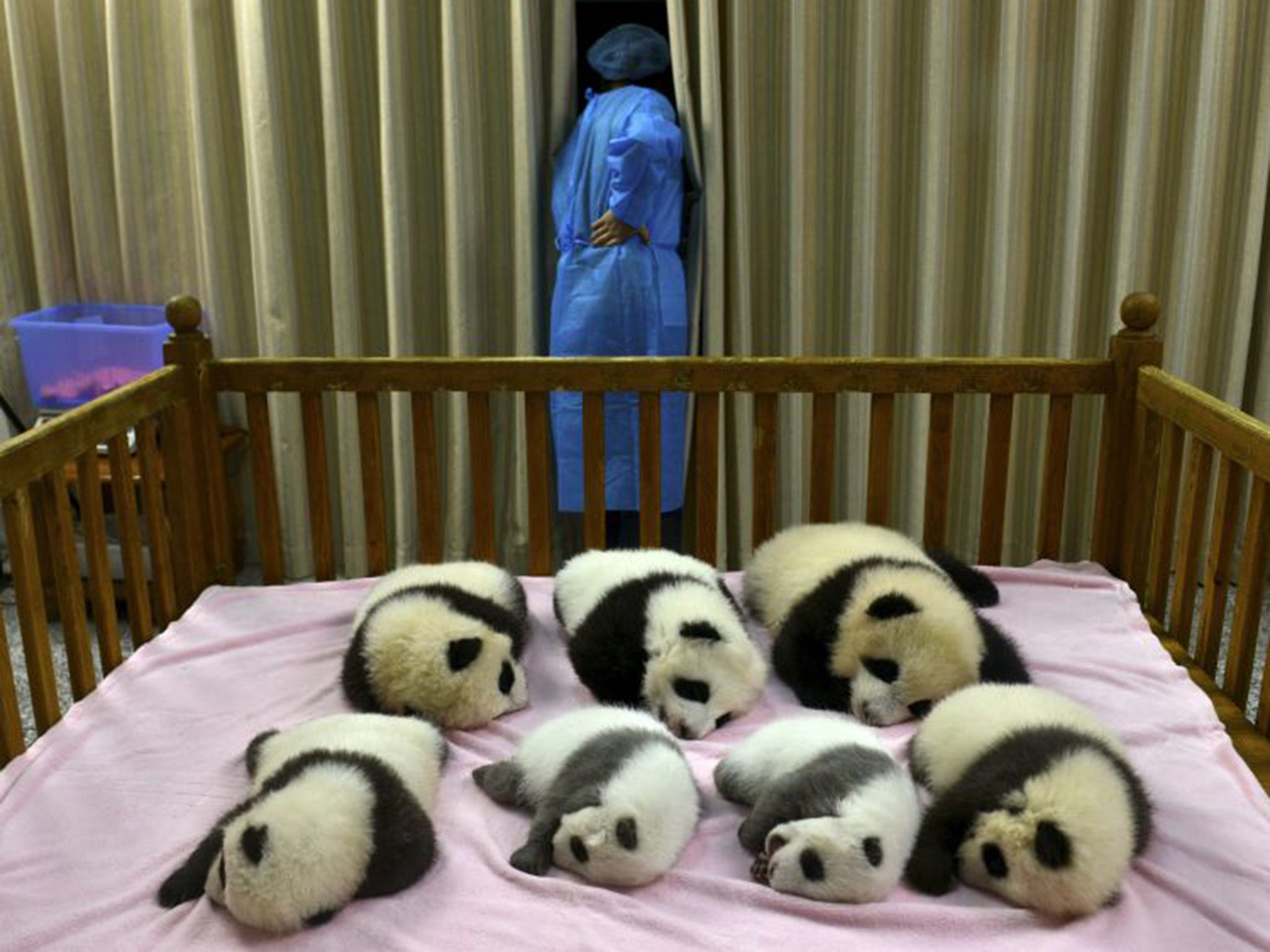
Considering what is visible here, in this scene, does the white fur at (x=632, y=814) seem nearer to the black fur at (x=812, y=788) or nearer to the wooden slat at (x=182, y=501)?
the black fur at (x=812, y=788)

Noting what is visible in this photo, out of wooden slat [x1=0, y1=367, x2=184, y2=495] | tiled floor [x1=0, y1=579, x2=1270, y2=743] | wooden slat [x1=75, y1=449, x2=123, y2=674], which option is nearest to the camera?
wooden slat [x1=0, y1=367, x2=184, y2=495]

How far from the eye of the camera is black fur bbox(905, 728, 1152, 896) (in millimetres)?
1364

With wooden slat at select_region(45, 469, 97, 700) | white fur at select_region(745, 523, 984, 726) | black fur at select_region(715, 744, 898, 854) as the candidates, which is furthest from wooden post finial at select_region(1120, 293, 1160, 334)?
wooden slat at select_region(45, 469, 97, 700)

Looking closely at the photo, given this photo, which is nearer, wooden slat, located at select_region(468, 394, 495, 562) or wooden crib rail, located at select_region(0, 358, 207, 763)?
wooden crib rail, located at select_region(0, 358, 207, 763)

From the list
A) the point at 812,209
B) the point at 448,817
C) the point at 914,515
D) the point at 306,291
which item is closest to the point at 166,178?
the point at 306,291

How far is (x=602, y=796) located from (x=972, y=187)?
6.77ft

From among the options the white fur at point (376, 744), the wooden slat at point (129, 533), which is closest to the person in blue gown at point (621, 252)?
the wooden slat at point (129, 533)

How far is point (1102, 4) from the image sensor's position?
282cm

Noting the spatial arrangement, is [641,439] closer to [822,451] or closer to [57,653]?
[822,451]

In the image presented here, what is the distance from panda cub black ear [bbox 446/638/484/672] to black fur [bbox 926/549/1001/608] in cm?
79

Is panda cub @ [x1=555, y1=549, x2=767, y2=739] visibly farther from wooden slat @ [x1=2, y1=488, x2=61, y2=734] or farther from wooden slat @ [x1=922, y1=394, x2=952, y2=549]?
wooden slat @ [x1=2, y1=488, x2=61, y2=734]

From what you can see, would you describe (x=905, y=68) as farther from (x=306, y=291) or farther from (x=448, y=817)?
(x=448, y=817)

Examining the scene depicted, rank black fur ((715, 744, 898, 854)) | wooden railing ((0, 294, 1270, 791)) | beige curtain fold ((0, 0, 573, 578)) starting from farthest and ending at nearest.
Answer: beige curtain fold ((0, 0, 573, 578)) → wooden railing ((0, 294, 1270, 791)) → black fur ((715, 744, 898, 854))

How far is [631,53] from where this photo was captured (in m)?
2.86
